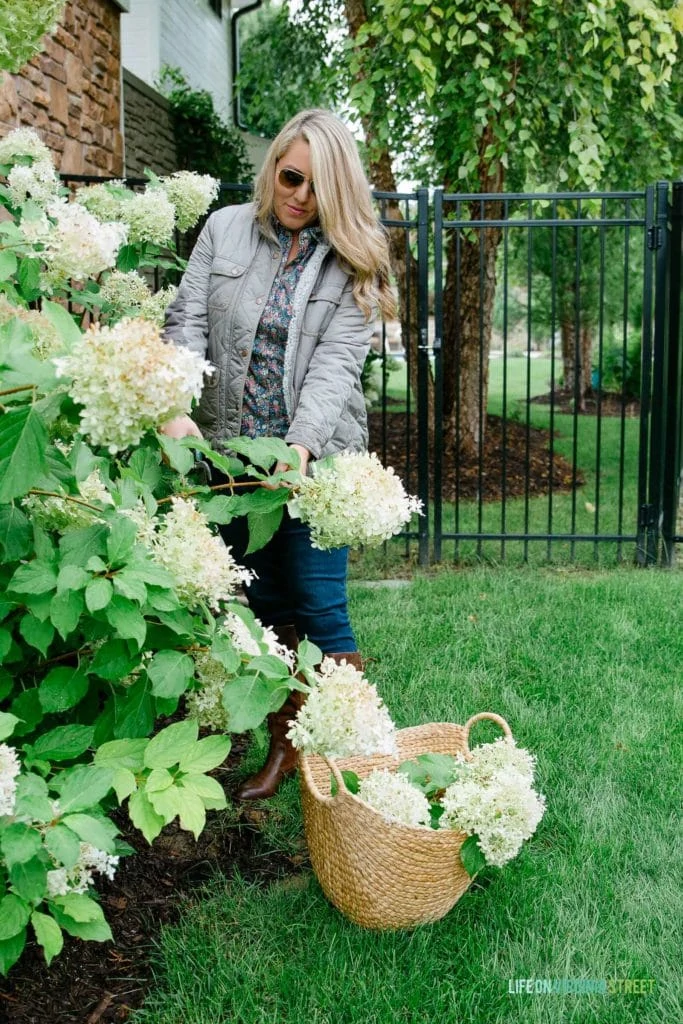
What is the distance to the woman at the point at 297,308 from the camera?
263 cm

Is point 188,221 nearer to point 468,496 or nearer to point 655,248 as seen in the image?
point 655,248

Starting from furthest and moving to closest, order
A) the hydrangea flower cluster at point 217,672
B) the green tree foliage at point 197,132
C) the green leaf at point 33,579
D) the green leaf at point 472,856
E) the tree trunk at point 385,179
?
the green tree foliage at point 197,132 → the tree trunk at point 385,179 → the green leaf at point 472,856 → the hydrangea flower cluster at point 217,672 → the green leaf at point 33,579

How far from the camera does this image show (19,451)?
135cm

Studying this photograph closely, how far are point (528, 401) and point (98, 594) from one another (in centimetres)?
530

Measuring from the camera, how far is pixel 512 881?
246cm

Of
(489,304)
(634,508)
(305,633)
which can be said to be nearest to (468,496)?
(634,508)

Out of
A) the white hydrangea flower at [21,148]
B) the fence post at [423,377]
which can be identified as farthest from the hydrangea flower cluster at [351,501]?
the fence post at [423,377]

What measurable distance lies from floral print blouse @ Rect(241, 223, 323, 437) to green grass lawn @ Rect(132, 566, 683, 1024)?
1.08m

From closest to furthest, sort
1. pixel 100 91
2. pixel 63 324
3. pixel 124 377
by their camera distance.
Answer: pixel 124 377 < pixel 63 324 < pixel 100 91

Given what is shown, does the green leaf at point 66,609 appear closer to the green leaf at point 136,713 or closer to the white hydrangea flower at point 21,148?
the green leaf at point 136,713

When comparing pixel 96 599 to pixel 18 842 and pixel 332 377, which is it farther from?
pixel 332 377

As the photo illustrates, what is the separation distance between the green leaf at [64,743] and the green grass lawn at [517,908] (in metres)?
0.78

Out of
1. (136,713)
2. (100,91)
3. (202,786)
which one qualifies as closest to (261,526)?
(136,713)

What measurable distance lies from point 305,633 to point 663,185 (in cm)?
377
